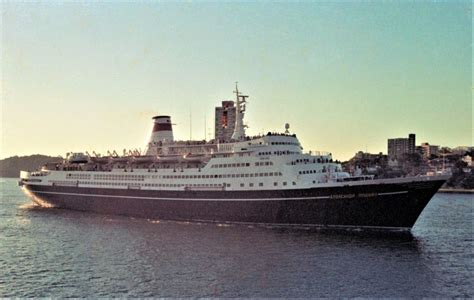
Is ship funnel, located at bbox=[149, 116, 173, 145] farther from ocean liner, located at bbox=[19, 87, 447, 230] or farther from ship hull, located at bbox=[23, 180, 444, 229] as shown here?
ship hull, located at bbox=[23, 180, 444, 229]

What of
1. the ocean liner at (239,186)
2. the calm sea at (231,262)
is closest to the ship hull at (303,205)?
the ocean liner at (239,186)

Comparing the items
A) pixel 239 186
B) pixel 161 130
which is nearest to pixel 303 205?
pixel 239 186

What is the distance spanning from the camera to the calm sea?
22.1 metres

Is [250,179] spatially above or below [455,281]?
above

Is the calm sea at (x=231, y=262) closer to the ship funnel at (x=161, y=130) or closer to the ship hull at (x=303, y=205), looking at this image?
the ship hull at (x=303, y=205)

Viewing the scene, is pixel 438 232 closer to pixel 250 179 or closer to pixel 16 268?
pixel 250 179

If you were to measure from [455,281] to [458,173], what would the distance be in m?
129

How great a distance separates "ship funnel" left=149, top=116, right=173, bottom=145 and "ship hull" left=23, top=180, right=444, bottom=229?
326 inches

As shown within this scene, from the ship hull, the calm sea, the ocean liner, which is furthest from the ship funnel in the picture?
the calm sea

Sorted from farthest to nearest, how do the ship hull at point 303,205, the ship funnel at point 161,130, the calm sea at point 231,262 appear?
1. the ship funnel at point 161,130
2. the ship hull at point 303,205
3. the calm sea at point 231,262

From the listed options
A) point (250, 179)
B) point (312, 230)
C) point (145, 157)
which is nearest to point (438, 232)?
point (312, 230)

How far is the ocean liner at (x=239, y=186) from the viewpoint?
3662 centimetres

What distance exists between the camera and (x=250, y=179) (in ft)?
136

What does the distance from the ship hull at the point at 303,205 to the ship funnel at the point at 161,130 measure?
828 cm
